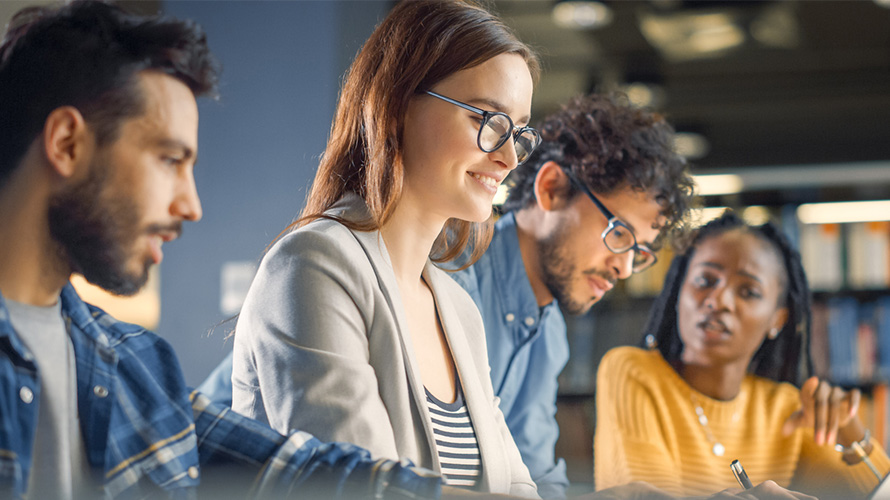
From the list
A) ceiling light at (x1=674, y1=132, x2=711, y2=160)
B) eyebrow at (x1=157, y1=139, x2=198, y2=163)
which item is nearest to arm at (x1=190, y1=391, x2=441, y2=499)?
eyebrow at (x1=157, y1=139, x2=198, y2=163)

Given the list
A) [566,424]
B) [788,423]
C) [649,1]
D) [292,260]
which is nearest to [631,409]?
[566,424]

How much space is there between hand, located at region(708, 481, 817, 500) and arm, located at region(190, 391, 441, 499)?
358 mm

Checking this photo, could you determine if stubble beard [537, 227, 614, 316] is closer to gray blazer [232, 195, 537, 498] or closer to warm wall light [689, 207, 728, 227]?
warm wall light [689, 207, 728, 227]

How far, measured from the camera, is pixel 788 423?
1.60 m

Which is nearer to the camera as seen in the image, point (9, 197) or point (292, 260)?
point (9, 197)

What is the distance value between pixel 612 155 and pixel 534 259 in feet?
0.85

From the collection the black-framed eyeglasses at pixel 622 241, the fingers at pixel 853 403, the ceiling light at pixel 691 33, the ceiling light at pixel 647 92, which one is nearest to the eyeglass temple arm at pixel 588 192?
the black-framed eyeglasses at pixel 622 241

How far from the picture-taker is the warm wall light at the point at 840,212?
3293 millimetres

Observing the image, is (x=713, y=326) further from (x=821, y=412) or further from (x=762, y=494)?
(x=762, y=494)

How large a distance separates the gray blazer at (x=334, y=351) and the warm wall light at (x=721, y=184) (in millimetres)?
2837

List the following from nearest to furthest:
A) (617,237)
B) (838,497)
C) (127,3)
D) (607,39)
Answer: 1. (127,3)
2. (838,497)
3. (617,237)
4. (607,39)

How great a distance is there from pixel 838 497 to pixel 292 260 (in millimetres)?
1025

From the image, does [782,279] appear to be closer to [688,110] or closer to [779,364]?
[779,364]

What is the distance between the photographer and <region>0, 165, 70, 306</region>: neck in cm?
70
